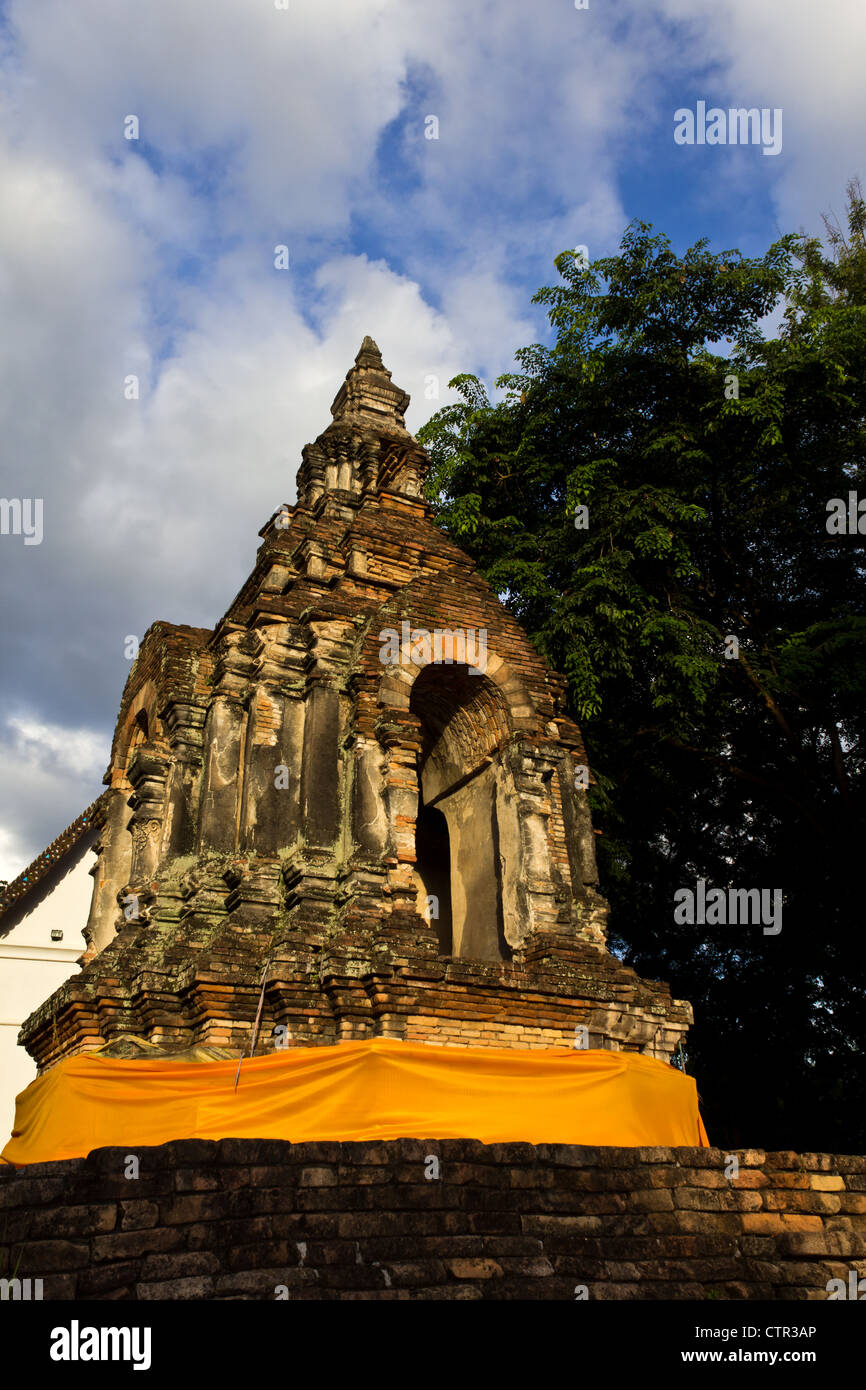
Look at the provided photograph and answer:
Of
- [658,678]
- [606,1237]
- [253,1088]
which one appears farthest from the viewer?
[658,678]

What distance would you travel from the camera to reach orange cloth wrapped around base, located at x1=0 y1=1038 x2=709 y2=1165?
696 centimetres

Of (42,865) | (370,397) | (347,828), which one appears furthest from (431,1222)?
(42,865)

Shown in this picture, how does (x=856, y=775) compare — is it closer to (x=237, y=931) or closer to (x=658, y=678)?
(x=658, y=678)

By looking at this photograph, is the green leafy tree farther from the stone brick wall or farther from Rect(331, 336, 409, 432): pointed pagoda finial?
the stone brick wall

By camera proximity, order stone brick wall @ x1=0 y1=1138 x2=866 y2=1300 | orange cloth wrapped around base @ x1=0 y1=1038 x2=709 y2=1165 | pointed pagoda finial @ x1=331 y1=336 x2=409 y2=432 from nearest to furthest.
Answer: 1. stone brick wall @ x1=0 y1=1138 x2=866 y2=1300
2. orange cloth wrapped around base @ x1=0 y1=1038 x2=709 y2=1165
3. pointed pagoda finial @ x1=331 y1=336 x2=409 y2=432

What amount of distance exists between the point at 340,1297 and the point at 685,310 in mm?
15314

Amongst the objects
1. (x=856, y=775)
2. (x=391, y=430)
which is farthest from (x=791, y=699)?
(x=391, y=430)

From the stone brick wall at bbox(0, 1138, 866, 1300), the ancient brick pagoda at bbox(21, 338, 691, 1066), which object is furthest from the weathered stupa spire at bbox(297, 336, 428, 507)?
the stone brick wall at bbox(0, 1138, 866, 1300)

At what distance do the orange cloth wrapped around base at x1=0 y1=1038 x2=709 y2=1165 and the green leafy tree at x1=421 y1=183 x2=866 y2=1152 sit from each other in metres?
6.58

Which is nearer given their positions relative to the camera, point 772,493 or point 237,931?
point 237,931

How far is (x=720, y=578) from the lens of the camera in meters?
17.6

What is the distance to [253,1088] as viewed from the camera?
704cm

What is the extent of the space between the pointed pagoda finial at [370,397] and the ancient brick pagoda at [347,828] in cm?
261

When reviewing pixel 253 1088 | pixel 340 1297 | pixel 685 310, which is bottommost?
pixel 340 1297
